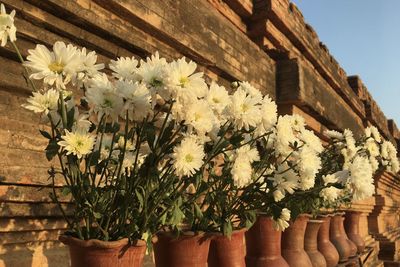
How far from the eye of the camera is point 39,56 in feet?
3.30

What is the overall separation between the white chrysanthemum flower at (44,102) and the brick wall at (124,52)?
51 centimetres

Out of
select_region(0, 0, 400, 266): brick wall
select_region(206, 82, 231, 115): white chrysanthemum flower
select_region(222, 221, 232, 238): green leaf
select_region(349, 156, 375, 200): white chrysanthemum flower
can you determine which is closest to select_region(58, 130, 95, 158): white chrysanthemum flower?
select_region(206, 82, 231, 115): white chrysanthemum flower

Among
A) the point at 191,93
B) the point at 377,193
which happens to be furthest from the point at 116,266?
the point at 377,193

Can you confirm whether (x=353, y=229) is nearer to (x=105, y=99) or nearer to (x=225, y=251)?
(x=225, y=251)

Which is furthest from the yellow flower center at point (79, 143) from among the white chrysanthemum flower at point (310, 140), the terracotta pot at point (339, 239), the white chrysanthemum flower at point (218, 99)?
the terracotta pot at point (339, 239)

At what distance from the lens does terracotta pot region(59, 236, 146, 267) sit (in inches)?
43.8

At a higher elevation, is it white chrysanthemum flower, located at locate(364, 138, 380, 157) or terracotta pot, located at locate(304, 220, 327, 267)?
white chrysanthemum flower, located at locate(364, 138, 380, 157)

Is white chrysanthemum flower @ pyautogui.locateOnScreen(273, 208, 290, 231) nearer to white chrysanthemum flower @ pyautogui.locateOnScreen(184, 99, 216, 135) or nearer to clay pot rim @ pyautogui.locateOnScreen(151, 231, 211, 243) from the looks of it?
clay pot rim @ pyautogui.locateOnScreen(151, 231, 211, 243)

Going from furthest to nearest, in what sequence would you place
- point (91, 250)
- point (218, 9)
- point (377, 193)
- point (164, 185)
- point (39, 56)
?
point (377, 193)
point (218, 9)
point (164, 185)
point (91, 250)
point (39, 56)

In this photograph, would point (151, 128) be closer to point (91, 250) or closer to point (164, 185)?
point (164, 185)

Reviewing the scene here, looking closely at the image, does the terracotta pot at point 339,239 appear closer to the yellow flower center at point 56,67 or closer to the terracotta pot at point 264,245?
the terracotta pot at point 264,245

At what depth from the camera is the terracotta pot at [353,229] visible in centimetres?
333

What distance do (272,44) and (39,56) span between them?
3093 millimetres

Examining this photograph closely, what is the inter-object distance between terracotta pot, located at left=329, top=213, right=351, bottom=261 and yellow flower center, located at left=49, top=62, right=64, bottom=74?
2.42 metres
